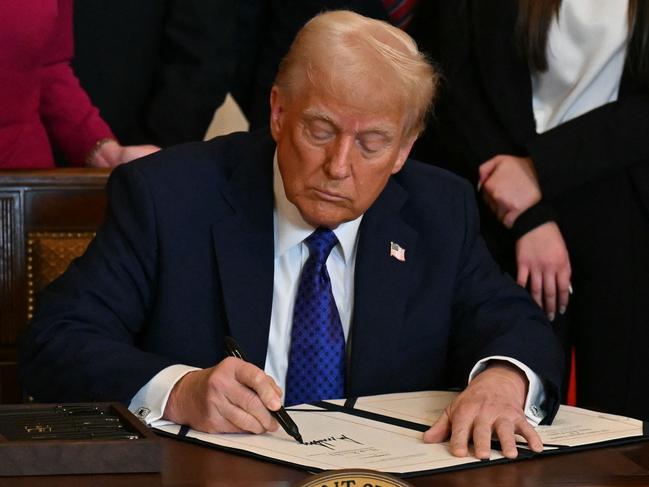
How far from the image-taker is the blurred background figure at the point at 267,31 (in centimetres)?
330

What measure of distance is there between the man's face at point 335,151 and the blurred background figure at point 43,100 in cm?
100

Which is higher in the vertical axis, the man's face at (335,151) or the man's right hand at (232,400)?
the man's face at (335,151)

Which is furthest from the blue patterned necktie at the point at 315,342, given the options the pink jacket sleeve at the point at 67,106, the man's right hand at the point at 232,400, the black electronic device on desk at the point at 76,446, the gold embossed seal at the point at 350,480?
the pink jacket sleeve at the point at 67,106

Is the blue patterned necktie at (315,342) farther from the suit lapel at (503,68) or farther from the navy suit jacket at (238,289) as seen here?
the suit lapel at (503,68)

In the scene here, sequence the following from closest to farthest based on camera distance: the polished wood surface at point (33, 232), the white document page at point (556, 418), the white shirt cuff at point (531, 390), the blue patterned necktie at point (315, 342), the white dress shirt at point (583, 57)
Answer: the white document page at point (556, 418) → the white shirt cuff at point (531, 390) → the blue patterned necktie at point (315, 342) → the white dress shirt at point (583, 57) → the polished wood surface at point (33, 232)

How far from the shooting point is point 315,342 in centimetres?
243

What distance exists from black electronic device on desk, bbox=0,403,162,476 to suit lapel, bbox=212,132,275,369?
24.9 inches

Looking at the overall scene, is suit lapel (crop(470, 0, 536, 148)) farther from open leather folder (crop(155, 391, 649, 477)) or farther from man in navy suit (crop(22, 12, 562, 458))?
open leather folder (crop(155, 391, 649, 477))

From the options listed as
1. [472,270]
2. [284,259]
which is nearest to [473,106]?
[472,270]

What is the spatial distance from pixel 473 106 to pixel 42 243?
114cm

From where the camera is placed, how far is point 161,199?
2475mm

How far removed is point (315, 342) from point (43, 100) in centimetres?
138

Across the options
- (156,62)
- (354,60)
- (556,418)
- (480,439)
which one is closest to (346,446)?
(480,439)

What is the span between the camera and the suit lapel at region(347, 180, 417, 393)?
2.46 m
